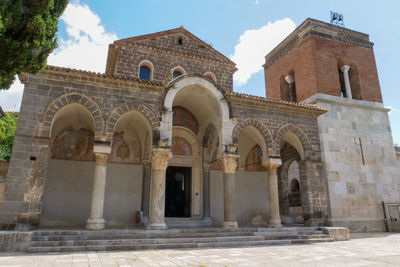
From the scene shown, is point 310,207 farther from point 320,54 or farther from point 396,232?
point 320,54

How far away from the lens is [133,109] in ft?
30.7

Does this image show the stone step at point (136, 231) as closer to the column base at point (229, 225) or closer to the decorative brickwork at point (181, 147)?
the column base at point (229, 225)

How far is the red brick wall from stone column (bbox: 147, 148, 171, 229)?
910cm

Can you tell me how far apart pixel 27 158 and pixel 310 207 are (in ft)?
32.2

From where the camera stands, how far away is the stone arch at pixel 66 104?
832cm

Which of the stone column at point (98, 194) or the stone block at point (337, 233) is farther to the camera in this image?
the stone block at point (337, 233)

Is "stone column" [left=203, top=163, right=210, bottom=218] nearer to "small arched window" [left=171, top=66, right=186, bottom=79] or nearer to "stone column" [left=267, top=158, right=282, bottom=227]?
"stone column" [left=267, top=158, right=282, bottom=227]

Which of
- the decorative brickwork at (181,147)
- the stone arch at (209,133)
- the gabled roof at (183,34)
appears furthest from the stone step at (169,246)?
the gabled roof at (183,34)

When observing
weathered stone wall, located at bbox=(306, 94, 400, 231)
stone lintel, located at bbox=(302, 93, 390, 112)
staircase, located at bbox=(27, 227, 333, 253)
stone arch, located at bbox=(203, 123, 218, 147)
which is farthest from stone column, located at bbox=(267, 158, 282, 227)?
stone lintel, located at bbox=(302, 93, 390, 112)

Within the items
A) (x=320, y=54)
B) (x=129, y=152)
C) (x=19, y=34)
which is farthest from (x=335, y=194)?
(x=19, y=34)

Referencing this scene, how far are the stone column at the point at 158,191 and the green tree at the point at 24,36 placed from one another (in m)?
4.22

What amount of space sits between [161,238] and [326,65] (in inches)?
483

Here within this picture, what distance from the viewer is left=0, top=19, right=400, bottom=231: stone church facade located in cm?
863

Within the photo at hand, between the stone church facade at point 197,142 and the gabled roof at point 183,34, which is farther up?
the gabled roof at point 183,34
